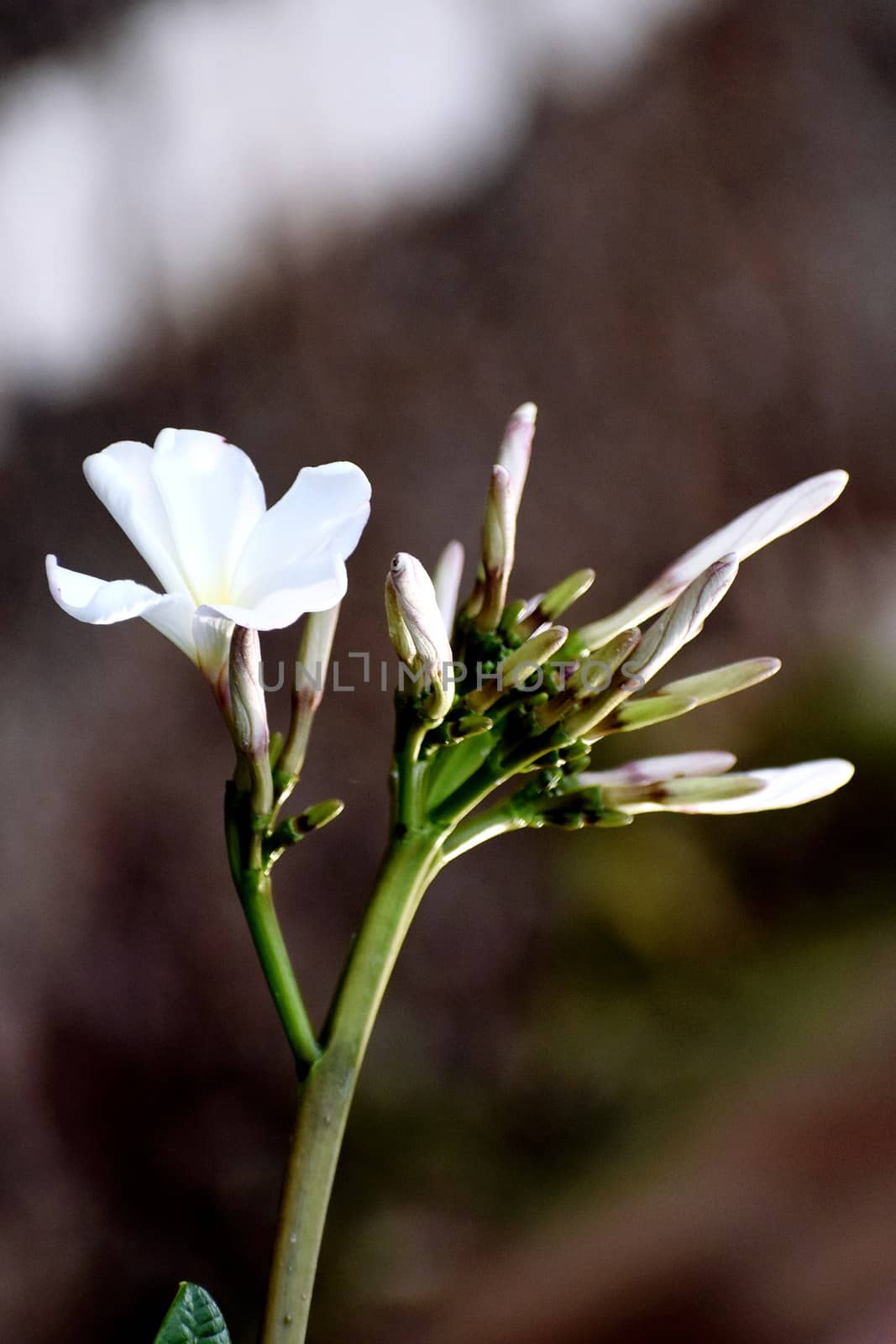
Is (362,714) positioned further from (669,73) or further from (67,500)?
(669,73)

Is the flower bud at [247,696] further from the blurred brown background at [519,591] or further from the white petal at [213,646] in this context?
the blurred brown background at [519,591]

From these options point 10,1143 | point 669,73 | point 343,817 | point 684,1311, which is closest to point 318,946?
point 343,817

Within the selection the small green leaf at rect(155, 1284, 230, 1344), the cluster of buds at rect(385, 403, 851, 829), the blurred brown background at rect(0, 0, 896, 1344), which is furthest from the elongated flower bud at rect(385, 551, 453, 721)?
the blurred brown background at rect(0, 0, 896, 1344)

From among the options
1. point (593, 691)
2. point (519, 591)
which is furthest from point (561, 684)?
point (519, 591)

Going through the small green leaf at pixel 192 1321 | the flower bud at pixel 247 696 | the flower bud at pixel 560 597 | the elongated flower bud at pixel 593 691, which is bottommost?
the small green leaf at pixel 192 1321

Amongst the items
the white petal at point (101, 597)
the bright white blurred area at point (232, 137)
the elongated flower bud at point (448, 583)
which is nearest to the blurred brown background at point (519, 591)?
the bright white blurred area at point (232, 137)

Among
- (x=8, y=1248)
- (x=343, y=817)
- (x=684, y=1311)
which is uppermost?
(x=343, y=817)

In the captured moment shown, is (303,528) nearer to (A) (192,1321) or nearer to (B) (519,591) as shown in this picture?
(A) (192,1321)
